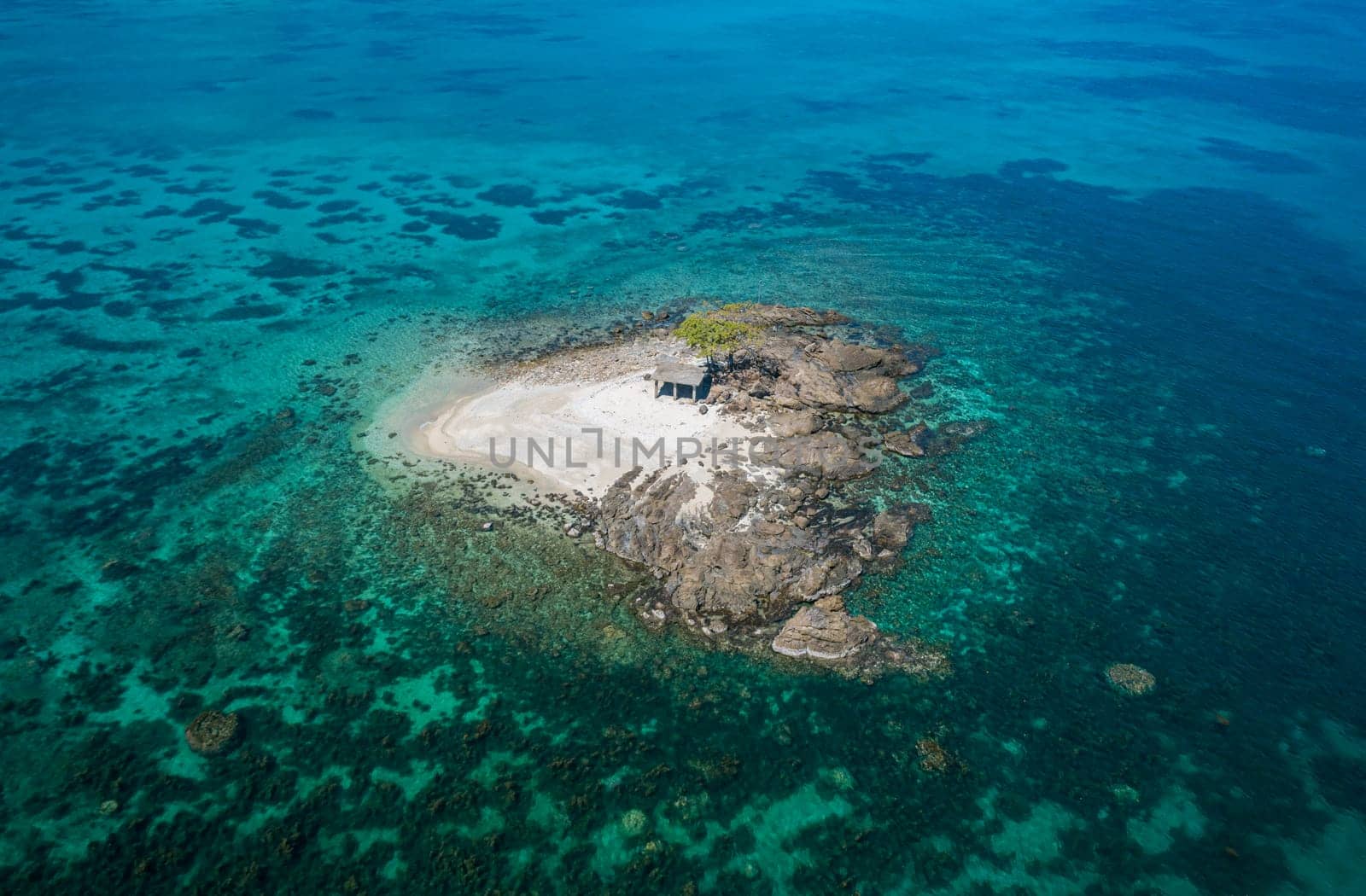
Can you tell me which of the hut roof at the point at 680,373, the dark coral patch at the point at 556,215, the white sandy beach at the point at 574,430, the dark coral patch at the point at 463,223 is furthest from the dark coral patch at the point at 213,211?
the hut roof at the point at 680,373

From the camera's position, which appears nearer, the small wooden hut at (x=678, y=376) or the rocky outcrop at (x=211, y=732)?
the rocky outcrop at (x=211, y=732)

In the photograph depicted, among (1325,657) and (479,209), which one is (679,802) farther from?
(479,209)

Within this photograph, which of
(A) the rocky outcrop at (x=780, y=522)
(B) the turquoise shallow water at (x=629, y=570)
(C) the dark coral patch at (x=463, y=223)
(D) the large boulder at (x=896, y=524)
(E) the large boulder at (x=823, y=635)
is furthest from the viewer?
(C) the dark coral patch at (x=463, y=223)

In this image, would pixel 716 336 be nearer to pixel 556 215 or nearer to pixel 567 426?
pixel 567 426

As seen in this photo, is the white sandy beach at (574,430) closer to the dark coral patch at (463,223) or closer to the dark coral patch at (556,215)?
the dark coral patch at (463,223)

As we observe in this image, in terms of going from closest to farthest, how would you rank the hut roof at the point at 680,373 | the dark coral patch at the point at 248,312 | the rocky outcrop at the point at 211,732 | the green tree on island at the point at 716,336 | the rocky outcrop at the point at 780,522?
the rocky outcrop at the point at 211,732
the rocky outcrop at the point at 780,522
the hut roof at the point at 680,373
the green tree on island at the point at 716,336
the dark coral patch at the point at 248,312

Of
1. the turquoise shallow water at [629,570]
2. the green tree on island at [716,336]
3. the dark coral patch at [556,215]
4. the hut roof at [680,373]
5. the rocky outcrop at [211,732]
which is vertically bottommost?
the rocky outcrop at [211,732]
